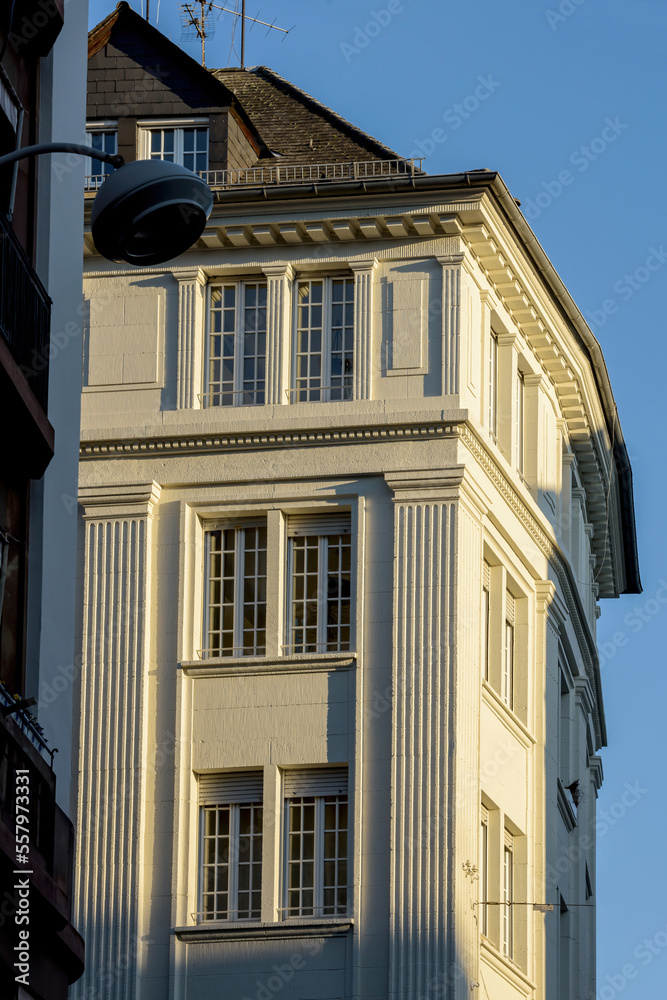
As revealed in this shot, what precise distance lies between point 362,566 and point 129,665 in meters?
4.15

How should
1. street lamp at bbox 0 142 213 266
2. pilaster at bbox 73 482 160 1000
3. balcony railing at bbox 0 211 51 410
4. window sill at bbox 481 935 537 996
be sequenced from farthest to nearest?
1. window sill at bbox 481 935 537 996
2. pilaster at bbox 73 482 160 1000
3. balcony railing at bbox 0 211 51 410
4. street lamp at bbox 0 142 213 266

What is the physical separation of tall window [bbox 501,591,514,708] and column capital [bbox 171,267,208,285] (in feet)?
25.6

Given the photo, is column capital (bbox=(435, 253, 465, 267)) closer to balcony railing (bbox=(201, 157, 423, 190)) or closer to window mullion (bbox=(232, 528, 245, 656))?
balcony railing (bbox=(201, 157, 423, 190))

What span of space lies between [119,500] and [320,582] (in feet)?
12.2

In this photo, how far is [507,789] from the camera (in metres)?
39.4

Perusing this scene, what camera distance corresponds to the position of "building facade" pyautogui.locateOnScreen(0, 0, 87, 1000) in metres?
20.1

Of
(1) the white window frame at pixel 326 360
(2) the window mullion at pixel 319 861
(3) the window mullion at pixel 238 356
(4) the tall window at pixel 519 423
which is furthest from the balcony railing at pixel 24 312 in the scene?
(4) the tall window at pixel 519 423

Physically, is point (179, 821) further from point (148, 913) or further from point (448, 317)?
point (448, 317)

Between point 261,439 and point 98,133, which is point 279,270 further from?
point 98,133

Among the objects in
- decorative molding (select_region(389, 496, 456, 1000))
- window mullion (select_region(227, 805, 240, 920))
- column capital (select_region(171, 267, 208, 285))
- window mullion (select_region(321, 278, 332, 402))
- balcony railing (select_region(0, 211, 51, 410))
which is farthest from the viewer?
column capital (select_region(171, 267, 208, 285))

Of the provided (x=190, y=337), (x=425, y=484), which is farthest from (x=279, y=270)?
(x=425, y=484)

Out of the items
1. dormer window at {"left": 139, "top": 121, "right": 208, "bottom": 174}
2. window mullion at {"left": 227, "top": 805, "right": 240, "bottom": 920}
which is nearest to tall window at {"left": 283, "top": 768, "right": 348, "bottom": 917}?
window mullion at {"left": 227, "top": 805, "right": 240, "bottom": 920}

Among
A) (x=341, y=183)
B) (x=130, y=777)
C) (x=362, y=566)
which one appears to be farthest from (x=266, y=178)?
(x=130, y=777)

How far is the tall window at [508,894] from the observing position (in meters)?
38.9
